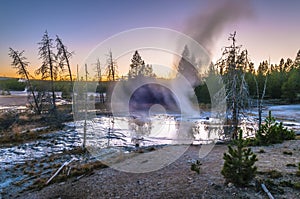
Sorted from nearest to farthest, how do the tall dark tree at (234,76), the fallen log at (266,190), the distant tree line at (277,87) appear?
1. the fallen log at (266,190)
2. the tall dark tree at (234,76)
3. the distant tree line at (277,87)

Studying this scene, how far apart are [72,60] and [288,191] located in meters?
27.7

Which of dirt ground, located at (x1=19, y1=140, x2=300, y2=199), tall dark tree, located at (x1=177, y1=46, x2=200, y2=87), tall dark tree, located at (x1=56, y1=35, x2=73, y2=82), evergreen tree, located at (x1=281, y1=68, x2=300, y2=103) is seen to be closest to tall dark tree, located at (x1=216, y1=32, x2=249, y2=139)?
tall dark tree, located at (x1=177, y1=46, x2=200, y2=87)

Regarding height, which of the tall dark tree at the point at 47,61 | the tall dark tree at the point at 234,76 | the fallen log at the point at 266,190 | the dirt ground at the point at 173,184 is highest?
the tall dark tree at the point at 47,61

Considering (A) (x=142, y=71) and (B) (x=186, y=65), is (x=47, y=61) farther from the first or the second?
(A) (x=142, y=71)

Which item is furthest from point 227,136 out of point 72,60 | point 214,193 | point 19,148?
point 72,60

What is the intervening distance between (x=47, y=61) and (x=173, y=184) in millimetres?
26044

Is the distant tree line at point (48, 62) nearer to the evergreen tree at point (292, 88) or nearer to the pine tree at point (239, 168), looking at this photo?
the pine tree at point (239, 168)

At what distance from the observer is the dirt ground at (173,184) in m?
5.77

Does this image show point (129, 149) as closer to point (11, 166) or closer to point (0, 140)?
point (11, 166)

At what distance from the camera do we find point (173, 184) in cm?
676

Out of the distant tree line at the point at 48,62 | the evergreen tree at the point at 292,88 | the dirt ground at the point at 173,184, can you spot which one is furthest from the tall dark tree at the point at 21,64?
the evergreen tree at the point at 292,88

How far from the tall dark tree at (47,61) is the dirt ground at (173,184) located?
68.0 feet

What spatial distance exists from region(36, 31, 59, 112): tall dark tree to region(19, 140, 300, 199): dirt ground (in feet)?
68.0

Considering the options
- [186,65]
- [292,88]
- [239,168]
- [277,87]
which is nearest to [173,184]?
[239,168]
